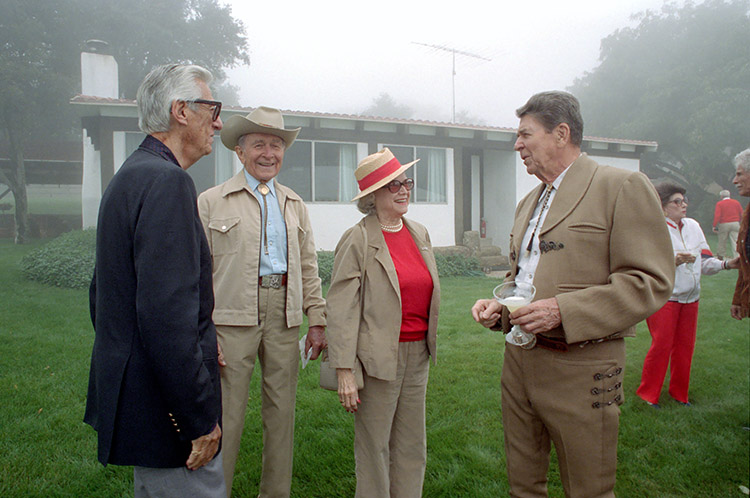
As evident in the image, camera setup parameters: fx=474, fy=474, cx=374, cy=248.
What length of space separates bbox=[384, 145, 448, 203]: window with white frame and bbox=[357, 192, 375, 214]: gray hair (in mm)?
9960

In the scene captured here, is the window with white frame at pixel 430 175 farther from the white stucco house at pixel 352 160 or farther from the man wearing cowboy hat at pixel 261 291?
the man wearing cowboy hat at pixel 261 291

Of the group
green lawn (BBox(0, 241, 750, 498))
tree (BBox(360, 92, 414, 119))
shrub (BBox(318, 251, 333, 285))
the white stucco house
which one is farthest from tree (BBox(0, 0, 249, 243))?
tree (BBox(360, 92, 414, 119))

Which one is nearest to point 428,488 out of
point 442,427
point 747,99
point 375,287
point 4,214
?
point 442,427

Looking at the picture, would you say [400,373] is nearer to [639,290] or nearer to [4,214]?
[639,290]

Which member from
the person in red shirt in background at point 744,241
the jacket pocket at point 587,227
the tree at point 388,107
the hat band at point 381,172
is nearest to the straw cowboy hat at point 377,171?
the hat band at point 381,172

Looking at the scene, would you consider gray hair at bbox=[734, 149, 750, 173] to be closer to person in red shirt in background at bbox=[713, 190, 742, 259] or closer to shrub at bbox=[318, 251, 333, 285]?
shrub at bbox=[318, 251, 333, 285]

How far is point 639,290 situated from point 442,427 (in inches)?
90.4

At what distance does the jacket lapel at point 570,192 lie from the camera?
177cm

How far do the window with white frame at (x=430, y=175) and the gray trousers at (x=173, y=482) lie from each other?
1120 centimetres

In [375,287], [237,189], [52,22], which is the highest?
[52,22]

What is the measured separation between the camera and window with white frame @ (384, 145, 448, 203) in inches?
496

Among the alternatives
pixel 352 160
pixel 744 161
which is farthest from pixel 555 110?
pixel 352 160

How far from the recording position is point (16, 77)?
8.90 meters

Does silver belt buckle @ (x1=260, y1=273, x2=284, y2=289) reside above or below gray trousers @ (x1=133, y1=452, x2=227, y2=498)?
above
